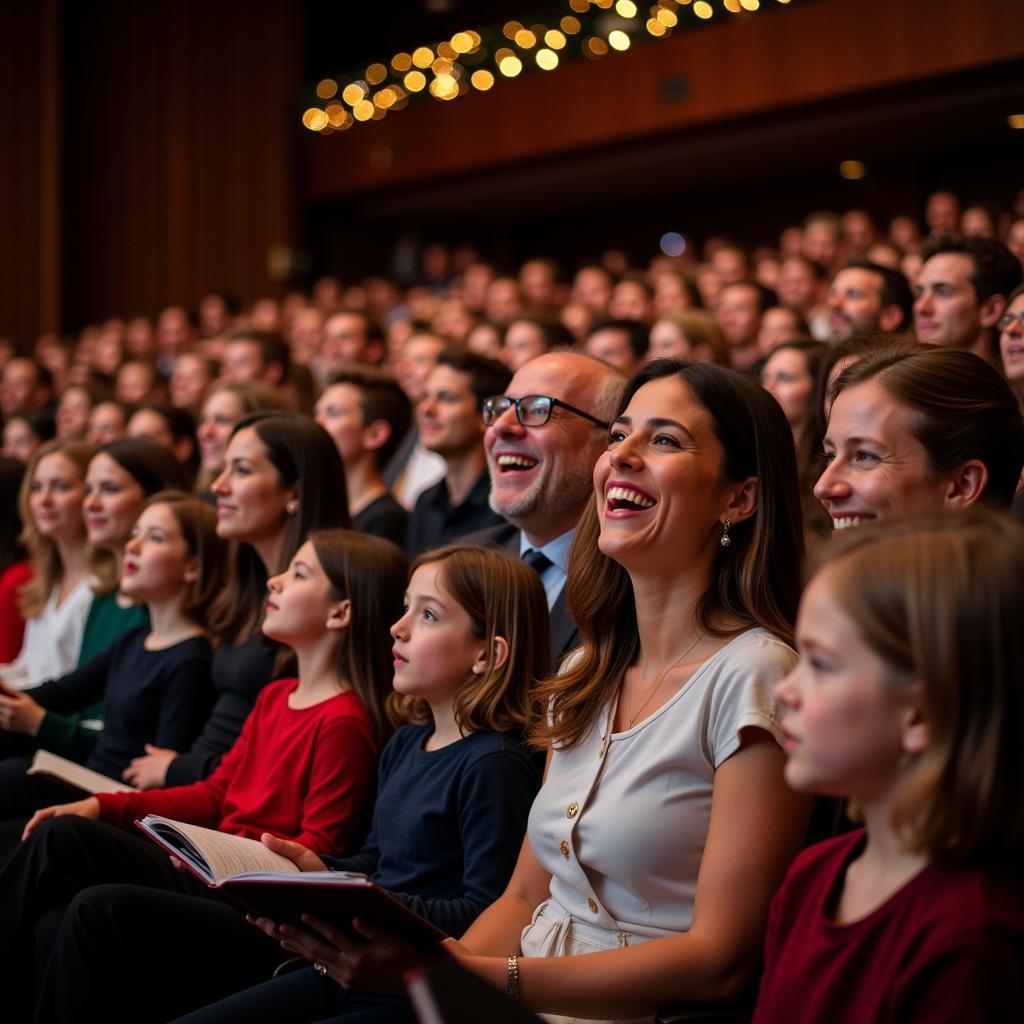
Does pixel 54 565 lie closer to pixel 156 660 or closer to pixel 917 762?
pixel 156 660

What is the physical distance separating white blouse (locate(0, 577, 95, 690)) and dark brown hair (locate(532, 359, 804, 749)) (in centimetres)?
226

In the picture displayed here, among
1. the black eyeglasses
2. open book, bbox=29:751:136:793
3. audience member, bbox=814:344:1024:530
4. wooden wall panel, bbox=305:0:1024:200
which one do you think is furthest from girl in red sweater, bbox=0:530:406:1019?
wooden wall panel, bbox=305:0:1024:200

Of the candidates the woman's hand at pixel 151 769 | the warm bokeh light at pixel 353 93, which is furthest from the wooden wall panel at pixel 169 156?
the woman's hand at pixel 151 769

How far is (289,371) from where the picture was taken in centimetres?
527

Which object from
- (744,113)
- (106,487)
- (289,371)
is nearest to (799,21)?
(744,113)

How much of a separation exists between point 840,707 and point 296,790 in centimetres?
140

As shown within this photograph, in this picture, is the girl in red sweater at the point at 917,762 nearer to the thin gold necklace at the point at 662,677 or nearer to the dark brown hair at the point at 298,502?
the thin gold necklace at the point at 662,677

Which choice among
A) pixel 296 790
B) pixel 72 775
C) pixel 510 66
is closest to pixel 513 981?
pixel 296 790

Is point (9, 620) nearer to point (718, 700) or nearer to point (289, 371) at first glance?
point (289, 371)

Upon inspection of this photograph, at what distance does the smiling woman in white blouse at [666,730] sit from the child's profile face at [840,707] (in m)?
0.34

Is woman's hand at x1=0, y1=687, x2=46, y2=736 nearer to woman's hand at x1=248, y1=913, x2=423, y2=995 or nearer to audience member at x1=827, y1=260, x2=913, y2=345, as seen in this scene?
woman's hand at x1=248, y1=913, x2=423, y2=995

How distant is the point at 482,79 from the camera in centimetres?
1089

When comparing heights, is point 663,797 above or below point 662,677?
below

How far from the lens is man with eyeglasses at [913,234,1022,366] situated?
3383mm
